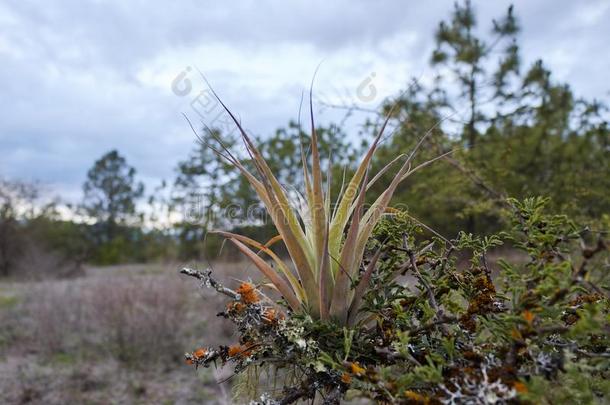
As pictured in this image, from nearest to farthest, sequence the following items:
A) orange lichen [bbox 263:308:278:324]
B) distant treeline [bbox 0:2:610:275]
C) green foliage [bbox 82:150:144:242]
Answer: orange lichen [bbox 263:308:278:324], distant treeline [bbox 0:2:610:275], green foliage [bbox 82:150:144:242]

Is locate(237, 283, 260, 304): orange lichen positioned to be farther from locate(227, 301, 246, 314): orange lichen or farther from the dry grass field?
the dry grass field

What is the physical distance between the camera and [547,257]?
2.28 feet

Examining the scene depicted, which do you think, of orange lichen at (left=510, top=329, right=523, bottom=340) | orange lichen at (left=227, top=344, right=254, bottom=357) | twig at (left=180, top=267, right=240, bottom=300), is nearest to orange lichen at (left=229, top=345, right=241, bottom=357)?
orange lichen at (left=227, top=344, right=254, bottom=357)

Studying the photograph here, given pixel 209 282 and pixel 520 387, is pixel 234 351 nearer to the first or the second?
pixel 209 282

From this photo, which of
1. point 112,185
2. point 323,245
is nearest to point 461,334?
point 323,245

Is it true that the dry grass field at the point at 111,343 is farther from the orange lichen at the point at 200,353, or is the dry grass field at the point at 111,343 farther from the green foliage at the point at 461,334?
the green foliage at the point at 461,334

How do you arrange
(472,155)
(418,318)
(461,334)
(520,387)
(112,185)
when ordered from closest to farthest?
(520,387), (461,334), (418,318), (472,155), (112,185)

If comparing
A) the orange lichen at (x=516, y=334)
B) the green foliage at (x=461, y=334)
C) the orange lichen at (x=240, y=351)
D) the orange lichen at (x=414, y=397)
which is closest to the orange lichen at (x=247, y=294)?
the green foliage at (x=461, y=334)

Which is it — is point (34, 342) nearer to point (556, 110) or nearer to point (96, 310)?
point (96, 310)

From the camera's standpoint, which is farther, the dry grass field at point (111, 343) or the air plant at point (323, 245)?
the dry grass field at point (111, 343)

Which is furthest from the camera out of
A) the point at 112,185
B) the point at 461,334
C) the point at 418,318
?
the point at 112,185

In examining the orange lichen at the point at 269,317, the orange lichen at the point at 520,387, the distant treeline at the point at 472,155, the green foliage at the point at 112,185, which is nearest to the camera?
the orange lichen at the point at 520,387

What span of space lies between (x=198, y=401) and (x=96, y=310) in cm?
310

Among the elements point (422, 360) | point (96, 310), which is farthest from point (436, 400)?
point (96, 310)
